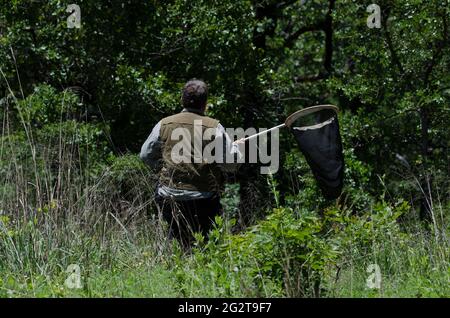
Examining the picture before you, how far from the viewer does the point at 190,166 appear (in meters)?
6.07

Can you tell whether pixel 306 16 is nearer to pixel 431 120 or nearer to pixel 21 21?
pixel 431 120

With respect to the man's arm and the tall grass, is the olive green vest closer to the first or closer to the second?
the man's arm

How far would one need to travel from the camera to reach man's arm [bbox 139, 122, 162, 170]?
620cm

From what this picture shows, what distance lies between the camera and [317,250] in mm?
4953

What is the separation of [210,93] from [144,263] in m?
4.15

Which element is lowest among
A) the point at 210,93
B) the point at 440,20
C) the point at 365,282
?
the point at 365,282

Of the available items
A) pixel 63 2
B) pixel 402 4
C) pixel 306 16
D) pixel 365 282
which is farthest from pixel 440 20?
pixel 365 282

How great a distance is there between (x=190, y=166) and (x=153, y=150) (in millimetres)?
337

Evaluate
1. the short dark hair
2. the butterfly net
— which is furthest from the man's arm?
the butterfly net

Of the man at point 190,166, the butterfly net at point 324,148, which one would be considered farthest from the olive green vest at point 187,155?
the butterfly net at point 324,148

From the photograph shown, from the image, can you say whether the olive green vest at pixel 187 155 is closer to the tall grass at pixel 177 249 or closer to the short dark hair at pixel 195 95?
the short dark hair at pixel 195 95

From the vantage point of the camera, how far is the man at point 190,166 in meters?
6.04

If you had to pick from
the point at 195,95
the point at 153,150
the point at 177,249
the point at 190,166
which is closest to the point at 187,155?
the point at 190,166

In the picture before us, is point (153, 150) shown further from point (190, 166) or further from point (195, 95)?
point (195, 95)
